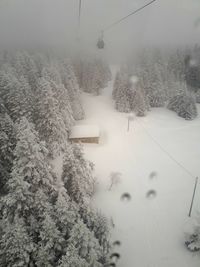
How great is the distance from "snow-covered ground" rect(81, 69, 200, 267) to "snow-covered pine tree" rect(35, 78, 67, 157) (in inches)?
228

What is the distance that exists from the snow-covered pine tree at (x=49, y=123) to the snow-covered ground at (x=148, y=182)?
5.79m

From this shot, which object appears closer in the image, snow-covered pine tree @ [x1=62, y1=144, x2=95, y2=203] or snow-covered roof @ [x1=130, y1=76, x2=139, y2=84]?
snow-covered pine tree @ [x1=62, y1=144, x2=95, y2=203]

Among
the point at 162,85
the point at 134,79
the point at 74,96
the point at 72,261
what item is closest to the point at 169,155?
the point at 74,96

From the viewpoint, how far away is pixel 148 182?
101 feet

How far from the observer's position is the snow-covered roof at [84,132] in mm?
36966

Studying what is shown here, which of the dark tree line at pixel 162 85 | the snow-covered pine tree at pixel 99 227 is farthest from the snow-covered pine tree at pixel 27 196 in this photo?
the dark tree line at pixel 162 85

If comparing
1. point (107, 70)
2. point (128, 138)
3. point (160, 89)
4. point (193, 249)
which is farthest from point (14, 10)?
point (193, 249)

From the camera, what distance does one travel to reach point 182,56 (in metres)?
67.8

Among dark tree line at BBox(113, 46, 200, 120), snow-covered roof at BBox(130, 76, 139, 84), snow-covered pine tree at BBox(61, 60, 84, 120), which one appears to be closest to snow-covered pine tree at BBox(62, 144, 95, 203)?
snow-covered pine tree at BBox(61, 60, 84, 120)

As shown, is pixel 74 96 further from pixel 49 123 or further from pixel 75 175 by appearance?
pixel 75 175

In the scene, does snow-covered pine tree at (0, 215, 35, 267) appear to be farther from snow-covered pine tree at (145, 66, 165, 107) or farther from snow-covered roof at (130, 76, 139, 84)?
snow-covered pine tree at (145, 66, 165, 107)

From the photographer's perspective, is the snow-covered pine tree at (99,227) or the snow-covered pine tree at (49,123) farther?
the snow-covered pine tree at (49,123)

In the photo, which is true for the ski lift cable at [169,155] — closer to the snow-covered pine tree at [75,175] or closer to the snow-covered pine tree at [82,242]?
the snow-covered pine tree at [75,175]

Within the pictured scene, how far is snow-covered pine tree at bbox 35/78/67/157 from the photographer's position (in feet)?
99.6
